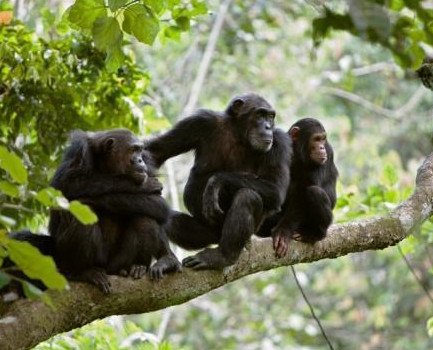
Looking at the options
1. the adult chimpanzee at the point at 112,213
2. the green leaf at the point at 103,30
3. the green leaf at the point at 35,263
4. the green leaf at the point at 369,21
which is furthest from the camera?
the adult chimpanzee at the point at 112,213

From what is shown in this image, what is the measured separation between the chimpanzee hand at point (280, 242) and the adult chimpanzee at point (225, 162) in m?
0.15

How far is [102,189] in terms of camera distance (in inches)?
177

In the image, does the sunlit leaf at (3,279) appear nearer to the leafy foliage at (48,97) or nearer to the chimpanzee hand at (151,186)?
the chimpanzee hand at (151,186)

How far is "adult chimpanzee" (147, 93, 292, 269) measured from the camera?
494 centimetres

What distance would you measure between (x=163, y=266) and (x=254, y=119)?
5.36 ft

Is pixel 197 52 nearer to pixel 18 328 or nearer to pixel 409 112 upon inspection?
pixel 409 112

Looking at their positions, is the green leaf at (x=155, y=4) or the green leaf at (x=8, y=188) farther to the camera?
the green leaf at (x=155, y=4)

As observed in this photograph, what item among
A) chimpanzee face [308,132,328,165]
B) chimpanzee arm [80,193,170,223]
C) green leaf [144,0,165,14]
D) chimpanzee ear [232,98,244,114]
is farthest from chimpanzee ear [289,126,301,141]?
green leaf [144,0,165,14]

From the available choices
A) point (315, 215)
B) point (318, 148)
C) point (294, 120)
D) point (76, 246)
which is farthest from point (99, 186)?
point (294, 120)

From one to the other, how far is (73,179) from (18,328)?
4.27ft

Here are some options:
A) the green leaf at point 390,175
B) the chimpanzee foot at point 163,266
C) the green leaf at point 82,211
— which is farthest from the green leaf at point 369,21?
the green leaf at point 390,175

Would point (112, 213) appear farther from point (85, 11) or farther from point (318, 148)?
point (318, 148)

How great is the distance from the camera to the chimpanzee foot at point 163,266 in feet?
13.4

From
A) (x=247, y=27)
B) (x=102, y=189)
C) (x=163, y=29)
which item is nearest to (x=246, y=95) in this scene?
(x=163, y=29)
